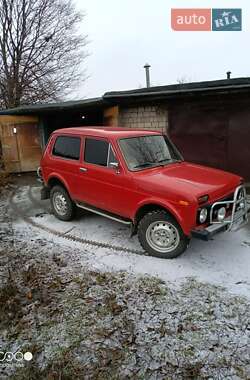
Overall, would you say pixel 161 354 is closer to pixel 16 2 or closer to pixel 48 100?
pixel 48 100

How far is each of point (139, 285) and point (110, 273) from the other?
509 millimetres

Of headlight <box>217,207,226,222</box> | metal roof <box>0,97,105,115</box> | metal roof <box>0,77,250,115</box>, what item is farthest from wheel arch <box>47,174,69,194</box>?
metal roof <box>0,97,105,115</box>

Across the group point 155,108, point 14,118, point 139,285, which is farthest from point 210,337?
point 14,118

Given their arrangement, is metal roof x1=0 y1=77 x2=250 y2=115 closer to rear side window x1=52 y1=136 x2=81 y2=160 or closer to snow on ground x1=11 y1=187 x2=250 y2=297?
rear side window x1=52 y1=136 x2=81 y2=160

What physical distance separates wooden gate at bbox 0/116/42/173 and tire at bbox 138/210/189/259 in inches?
384

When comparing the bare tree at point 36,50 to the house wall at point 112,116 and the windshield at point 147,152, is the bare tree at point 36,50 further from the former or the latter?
the windshield at point 147,152

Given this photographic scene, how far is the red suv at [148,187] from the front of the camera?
3.88 m

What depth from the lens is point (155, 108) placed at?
8875mm

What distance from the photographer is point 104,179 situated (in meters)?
4.80

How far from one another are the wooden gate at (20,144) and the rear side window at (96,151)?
27.3 ft

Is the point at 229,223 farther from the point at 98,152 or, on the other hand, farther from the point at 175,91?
the point at 175,91

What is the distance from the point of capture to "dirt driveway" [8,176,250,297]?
3.83 m

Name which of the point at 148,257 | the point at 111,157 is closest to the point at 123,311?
the point at 148,257

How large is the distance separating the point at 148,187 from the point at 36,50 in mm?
20062
